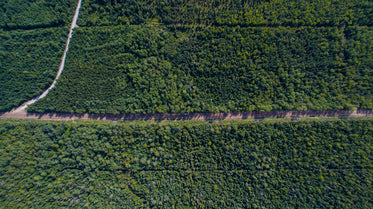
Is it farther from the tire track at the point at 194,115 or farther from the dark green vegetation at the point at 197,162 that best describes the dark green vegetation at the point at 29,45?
the dark green vegetation at the point at 197,162

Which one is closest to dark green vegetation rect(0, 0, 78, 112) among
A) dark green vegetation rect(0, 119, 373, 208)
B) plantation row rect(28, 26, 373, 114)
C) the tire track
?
plantation row rect(28, 26, 373, 114)

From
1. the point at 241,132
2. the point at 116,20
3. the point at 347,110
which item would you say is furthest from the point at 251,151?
the point at 116,20

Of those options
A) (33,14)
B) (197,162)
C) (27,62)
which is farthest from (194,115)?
(33,14)

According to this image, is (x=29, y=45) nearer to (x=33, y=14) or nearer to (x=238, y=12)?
(x=33, y=14)

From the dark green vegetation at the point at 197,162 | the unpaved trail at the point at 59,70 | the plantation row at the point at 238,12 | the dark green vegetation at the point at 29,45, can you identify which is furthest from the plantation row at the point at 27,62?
the plantation row at the point at 238,12

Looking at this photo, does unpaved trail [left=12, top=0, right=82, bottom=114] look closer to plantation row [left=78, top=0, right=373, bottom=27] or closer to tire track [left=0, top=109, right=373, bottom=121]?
tire track [left=0, top=109, right=373, bottom=121]

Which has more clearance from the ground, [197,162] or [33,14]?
[33,14]
